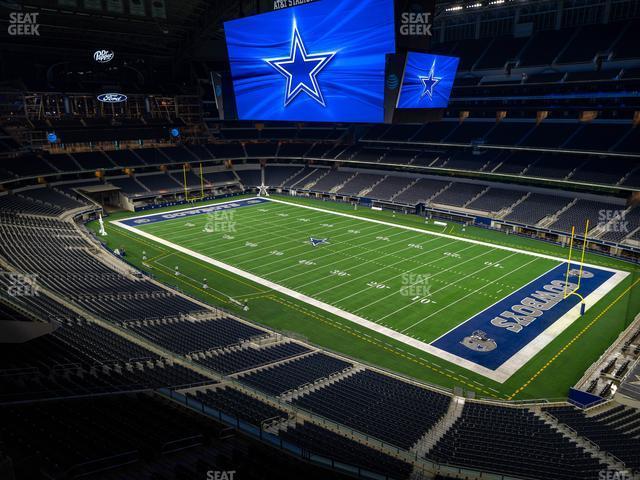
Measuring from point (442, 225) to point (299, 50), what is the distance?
21.6m

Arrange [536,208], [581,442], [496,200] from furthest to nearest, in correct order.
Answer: [496,200] < [536,208] < [581,442]

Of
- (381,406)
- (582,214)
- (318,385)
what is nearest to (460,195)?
(582,214)

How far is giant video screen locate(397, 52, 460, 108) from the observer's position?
94.0ft

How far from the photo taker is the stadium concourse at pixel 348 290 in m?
10.9

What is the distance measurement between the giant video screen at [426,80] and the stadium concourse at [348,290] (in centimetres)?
20

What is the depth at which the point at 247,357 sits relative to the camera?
1875 cm

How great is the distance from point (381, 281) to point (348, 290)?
2613 millimetres

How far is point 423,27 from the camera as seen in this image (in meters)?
27.5

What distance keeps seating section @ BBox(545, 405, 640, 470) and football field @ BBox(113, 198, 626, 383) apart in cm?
416

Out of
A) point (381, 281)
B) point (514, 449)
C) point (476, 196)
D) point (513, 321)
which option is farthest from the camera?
point (476, 196)
